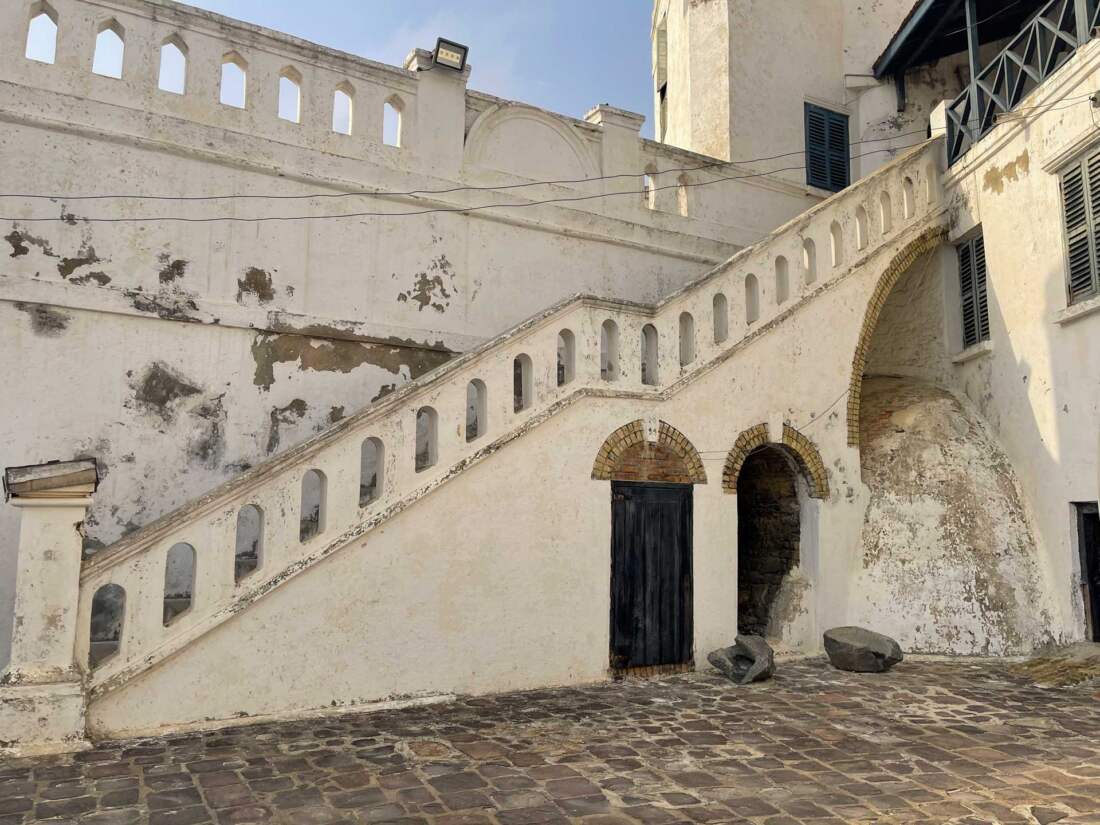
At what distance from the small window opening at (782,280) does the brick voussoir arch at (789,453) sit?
1562mm

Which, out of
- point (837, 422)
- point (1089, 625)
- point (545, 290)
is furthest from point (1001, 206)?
point (545, 290)

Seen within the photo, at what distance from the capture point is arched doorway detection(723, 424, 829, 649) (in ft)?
31.7

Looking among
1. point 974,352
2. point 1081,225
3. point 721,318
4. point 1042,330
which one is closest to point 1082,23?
point 1081,225

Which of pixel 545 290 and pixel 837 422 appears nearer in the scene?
pixel 837 422

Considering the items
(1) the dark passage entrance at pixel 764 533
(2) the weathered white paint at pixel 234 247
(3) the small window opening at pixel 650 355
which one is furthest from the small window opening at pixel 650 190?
(1) the dark passage entrance at pixel 764 533

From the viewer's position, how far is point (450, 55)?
10.4 meters

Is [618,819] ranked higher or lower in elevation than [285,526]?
lower

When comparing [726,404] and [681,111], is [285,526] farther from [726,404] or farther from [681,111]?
[681,111]

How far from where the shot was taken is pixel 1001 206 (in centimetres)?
1026

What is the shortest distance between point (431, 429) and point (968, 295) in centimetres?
775

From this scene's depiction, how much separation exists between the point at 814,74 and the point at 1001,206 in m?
5.62

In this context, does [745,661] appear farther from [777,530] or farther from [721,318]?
[721,318]

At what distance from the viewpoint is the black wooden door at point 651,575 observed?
8516 mm

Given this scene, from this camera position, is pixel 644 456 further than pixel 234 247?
No
